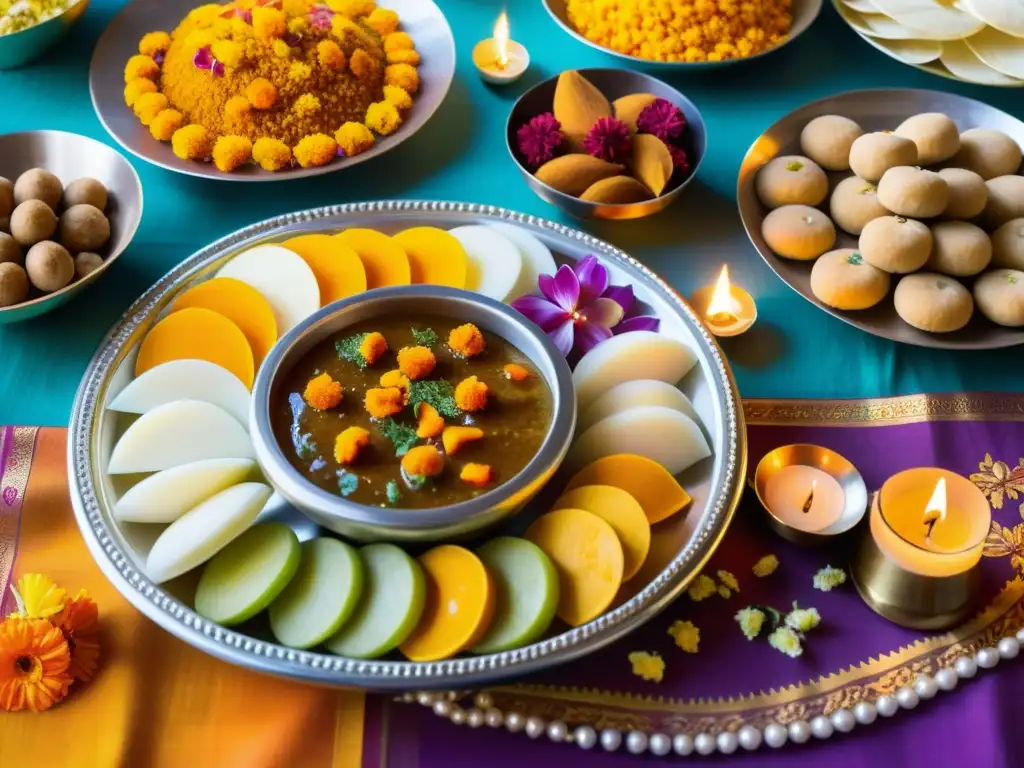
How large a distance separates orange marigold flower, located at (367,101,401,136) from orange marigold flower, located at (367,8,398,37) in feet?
0.87

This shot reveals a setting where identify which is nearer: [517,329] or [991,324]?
[517,329]

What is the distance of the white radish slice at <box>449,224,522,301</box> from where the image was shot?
4.51ft

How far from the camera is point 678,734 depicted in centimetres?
105

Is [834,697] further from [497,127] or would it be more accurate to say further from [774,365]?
[497,127]

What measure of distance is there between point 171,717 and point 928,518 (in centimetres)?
94

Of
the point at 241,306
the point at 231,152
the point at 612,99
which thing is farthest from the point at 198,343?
the point at 612,99

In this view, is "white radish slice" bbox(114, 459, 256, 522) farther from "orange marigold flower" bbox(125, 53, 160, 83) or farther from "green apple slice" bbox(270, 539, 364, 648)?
"orange marigold flower" bbox(125, 53, 160, 83)

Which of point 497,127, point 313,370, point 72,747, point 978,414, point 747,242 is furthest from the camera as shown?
point 497,127

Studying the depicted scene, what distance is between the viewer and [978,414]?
4.47 ft

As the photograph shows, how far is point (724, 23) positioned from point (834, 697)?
1.32 m

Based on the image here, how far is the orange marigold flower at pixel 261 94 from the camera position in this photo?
5.23ft

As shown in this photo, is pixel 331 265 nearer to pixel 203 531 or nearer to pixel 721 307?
pixel 203 531

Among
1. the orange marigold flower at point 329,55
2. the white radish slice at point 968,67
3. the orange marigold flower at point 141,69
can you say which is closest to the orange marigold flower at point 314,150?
the orange marigold flower at point 329,55

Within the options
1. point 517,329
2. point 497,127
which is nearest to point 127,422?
point 517,329
